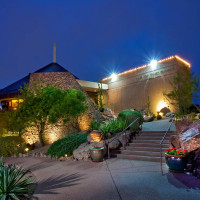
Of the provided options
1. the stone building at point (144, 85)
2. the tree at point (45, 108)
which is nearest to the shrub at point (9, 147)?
the tree at point (45, 108)

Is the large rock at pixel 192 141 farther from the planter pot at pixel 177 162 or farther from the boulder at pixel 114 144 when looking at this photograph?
the boulder at pixel 114 144

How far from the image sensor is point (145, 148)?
25.5 ft

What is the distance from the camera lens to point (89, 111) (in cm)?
1523

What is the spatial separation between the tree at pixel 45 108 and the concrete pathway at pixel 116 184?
21.0ft

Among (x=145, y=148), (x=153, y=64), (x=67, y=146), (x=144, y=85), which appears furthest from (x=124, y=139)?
(x=153, y=64)

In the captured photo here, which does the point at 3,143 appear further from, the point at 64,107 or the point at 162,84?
the point at 162,84

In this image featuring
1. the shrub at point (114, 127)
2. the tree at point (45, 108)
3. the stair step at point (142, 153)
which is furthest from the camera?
the tree at point (45, 108)

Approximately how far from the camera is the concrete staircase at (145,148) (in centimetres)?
713

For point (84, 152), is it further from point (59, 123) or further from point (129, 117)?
point (59, 123)

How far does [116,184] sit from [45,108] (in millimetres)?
9191

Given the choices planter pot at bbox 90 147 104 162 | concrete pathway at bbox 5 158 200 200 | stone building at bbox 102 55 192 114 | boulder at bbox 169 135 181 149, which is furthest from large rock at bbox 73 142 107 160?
stone building at bbox 102 55 192 114

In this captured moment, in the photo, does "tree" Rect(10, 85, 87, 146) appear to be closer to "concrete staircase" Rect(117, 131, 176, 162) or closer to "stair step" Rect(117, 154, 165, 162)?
"concrete staircase" Rect(117, 131, 176, 162)

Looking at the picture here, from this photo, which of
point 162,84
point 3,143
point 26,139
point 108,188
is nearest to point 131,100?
point 162,84

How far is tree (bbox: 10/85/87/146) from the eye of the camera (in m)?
12.1
